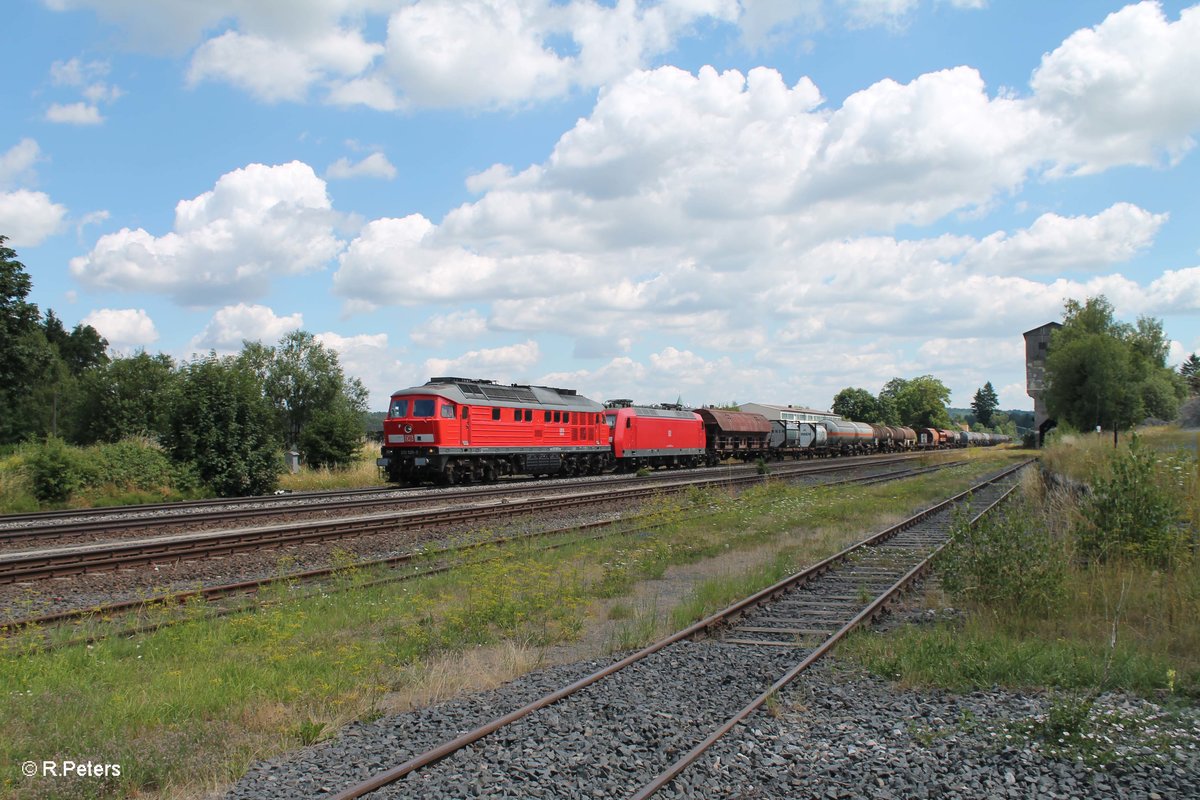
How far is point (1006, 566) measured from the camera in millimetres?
9203

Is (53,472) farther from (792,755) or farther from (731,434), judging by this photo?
(731,434)

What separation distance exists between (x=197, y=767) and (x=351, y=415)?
30298 mm

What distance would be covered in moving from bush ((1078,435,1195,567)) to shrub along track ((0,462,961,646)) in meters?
8.31

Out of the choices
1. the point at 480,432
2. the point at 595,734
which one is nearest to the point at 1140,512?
the point at 595,734

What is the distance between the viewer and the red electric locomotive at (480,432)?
26.3m

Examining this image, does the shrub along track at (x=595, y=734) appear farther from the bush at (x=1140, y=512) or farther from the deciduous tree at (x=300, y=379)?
the deciduous tree at (x=300, y=379)

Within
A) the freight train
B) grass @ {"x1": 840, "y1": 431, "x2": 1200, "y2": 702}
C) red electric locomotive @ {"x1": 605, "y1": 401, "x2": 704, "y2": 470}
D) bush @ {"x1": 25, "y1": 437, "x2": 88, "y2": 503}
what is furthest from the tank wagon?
grass @ {"x1": 840, "y1": 431, "x2": 1200, "y2": 702}

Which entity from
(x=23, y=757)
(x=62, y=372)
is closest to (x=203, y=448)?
(x=23, y=757)

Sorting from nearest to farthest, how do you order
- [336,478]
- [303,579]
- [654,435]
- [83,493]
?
[303,579] → [83,493] → [336,478] → [654,435]

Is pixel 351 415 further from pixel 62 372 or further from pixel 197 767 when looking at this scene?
pixel 62 372

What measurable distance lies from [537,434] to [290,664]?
23.6 meters

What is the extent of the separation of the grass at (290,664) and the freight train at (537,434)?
13.0 meters

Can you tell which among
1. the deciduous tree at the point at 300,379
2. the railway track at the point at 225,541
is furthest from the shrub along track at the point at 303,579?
the deciduous tree at the point at 300,379

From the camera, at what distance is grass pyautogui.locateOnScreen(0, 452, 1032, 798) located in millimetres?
5436
